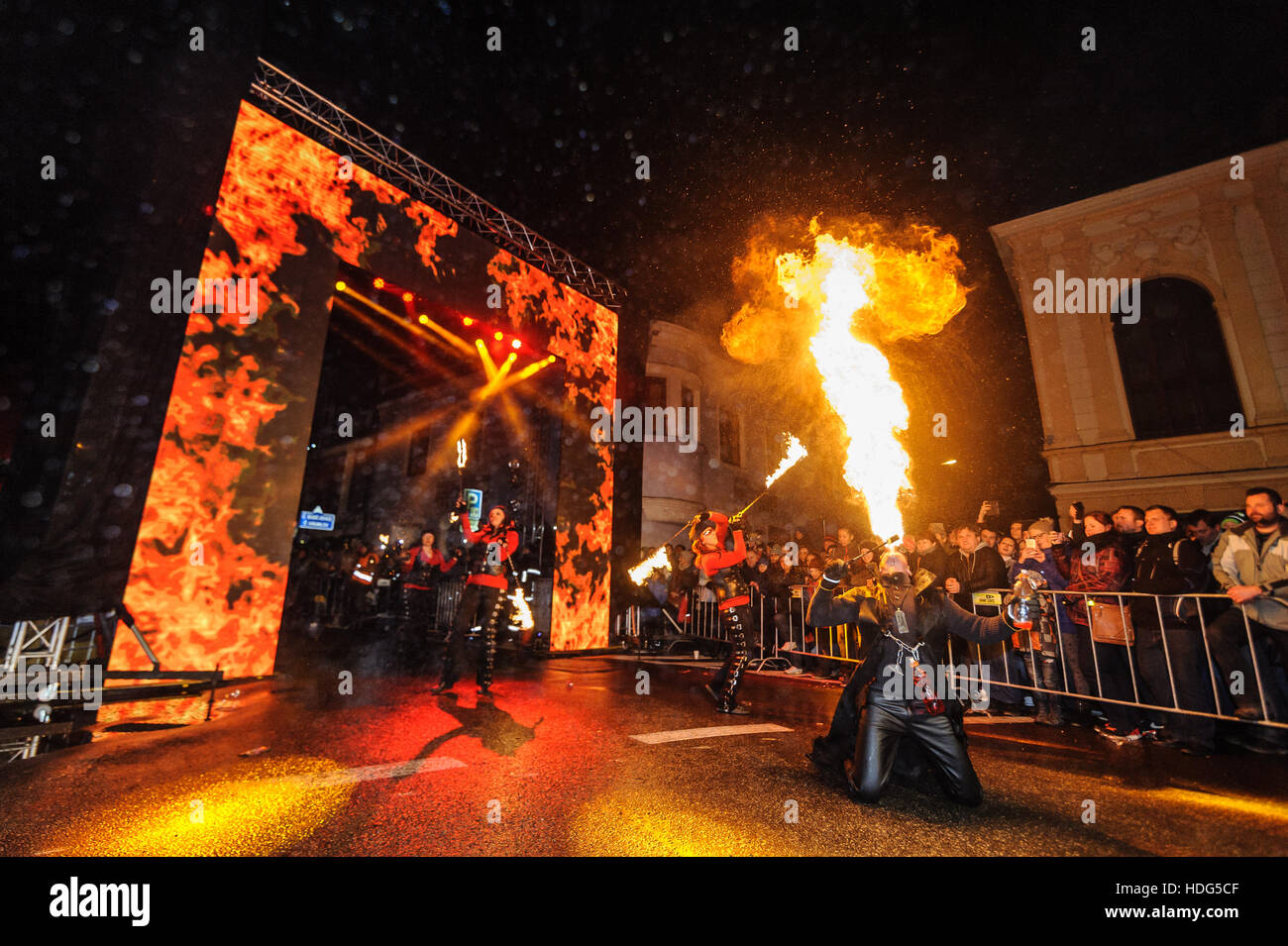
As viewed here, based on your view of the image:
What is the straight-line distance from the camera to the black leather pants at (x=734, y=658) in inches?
239

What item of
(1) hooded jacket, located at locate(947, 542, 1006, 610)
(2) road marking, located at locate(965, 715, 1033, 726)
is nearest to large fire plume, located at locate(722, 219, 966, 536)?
(1) hooded jacket, located at locate(947, 542, 1006, 610)

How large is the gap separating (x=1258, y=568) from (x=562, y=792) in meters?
6.34

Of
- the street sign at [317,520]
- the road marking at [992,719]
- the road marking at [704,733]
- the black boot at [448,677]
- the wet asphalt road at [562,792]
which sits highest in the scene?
the street sign at [317,520]

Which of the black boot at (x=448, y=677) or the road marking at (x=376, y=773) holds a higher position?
the black boot at (x=448, y=677)

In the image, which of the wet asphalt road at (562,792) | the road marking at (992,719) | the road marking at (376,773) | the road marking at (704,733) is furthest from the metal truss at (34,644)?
the road marking at (992,719)

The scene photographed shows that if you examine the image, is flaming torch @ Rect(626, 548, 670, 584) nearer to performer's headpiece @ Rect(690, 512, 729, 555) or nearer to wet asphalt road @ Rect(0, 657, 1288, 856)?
performer's headpiece @ Rect(690, 512, 729, 555)

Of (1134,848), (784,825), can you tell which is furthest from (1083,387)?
(784,825)

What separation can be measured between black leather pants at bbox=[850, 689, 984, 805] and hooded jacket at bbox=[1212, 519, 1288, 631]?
3404 mm

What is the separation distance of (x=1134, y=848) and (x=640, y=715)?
398 centimetres

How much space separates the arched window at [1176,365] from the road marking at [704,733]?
1406cm

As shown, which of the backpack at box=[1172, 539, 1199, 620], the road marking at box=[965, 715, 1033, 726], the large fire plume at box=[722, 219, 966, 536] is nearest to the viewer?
the backpack at box=[1172, 539, 1199, 620]

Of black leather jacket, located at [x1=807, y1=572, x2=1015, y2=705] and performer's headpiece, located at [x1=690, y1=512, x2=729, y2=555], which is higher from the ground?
performer's headpiece, located at [x1=690, y1=512, x2=729, y2=555]

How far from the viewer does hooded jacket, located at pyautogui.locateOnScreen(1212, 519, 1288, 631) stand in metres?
4.54

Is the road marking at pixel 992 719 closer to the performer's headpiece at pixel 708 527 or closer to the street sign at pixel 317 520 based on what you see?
the performer's headpiece at pixel 708 527
